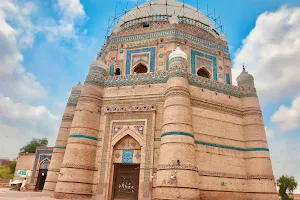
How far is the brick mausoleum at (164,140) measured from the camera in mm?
10031

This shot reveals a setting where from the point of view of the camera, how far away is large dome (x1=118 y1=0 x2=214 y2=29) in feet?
55.1

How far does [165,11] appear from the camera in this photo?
54.9 ft

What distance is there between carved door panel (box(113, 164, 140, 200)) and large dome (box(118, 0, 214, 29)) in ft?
32.7

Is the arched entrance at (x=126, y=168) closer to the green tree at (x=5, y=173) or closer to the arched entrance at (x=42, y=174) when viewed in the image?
the arched entrance at (x=42, y=174)

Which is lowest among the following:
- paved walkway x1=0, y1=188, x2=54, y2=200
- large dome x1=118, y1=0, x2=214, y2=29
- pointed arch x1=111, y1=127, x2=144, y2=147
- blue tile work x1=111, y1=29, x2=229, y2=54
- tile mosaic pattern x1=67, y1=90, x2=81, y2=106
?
paved walkway x1=0, y1=188, x2=54, y2=200

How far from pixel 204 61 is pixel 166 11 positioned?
4.49 m

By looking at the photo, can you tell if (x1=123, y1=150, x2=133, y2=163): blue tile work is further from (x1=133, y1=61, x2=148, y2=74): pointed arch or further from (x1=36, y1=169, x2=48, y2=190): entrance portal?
(x1=36, y1=169, x2=48, y2=190): entrance portal

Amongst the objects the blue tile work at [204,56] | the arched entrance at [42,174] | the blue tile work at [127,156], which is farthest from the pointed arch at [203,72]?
the arched entrance at [42,174]

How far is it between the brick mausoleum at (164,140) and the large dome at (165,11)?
3970 mm

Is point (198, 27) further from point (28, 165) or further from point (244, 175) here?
point (28, 165)

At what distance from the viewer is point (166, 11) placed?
16562mm

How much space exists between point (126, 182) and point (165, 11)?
11.1m

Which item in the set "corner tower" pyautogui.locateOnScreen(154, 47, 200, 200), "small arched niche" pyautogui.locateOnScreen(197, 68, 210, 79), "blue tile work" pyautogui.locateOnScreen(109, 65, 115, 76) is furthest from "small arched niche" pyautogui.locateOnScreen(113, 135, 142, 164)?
"small arched niche" pyautogui.locateOnScreen(197, 68, 210, 79)

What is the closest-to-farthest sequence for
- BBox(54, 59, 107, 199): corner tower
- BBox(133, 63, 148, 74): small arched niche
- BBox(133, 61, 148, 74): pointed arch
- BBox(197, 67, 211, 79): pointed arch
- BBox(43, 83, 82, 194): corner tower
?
BBox(54, 59, 107, 199): corner tower
BBox(43, 83, 82, 194): corner tower
BBox(133, 61, 148, 74): pointed arch
BBox(133, 63, 148, 74): small arched niche
BBox(197, 67, 211, 79): pointed arch
